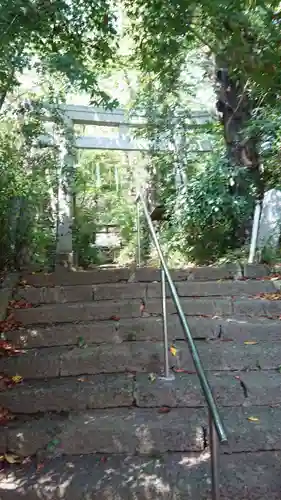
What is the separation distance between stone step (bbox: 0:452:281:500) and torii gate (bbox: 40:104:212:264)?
13.0ft

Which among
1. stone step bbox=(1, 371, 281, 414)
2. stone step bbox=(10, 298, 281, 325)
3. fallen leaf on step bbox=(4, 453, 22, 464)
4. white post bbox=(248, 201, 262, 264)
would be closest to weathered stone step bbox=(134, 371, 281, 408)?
stone step bbox=(1, 371, 281, 414)

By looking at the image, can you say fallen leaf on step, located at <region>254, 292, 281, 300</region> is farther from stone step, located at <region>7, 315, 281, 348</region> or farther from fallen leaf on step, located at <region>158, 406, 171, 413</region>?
fallen leaf on step, located at <region>158, 406, 171, 413</region>

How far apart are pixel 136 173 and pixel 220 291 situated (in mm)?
4803

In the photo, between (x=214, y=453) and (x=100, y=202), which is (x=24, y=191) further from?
(x=100, y=202)

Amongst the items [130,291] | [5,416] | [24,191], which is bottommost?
[5,416]

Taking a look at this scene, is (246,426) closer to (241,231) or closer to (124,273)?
(124,273)

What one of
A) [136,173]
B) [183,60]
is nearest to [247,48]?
[183,60]

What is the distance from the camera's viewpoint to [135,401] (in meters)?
2.18

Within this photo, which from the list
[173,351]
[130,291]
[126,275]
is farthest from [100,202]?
[173,351]

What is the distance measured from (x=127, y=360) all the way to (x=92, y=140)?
4687mm

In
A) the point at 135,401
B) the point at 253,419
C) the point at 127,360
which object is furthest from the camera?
the point at 127,360

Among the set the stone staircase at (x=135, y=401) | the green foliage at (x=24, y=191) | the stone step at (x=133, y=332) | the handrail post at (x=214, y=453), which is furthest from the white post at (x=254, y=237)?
the handrail post at (x=214, y=453)

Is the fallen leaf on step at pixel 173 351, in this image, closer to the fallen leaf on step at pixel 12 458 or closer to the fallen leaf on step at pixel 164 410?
the fallen leaf on step at pixel 164 410

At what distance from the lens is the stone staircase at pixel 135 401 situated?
5.55ft
